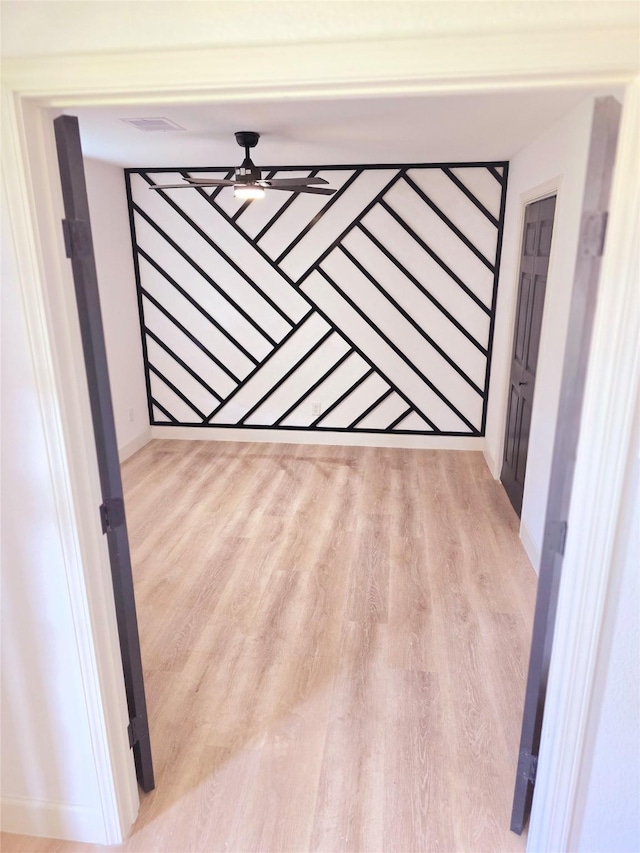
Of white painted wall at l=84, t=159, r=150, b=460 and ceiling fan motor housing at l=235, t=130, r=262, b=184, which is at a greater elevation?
ceiling fan motor housing at l=235, t=130, r=262, b=184

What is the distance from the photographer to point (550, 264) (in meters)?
3.21

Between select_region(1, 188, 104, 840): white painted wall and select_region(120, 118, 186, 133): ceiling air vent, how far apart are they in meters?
1.97

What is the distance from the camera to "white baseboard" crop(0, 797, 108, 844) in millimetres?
1869

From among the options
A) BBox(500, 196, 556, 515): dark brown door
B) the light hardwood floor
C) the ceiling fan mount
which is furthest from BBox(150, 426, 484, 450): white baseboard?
the ceiling fan mount

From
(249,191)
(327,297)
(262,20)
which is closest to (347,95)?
(262,20)

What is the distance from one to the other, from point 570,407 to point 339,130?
8.59 ft

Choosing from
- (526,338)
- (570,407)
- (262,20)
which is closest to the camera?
(262,20)

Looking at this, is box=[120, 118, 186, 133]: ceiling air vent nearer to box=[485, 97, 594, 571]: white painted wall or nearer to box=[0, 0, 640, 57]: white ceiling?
box=[0, 0, 640, 57]: white ceiling

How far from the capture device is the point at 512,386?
14.1ft

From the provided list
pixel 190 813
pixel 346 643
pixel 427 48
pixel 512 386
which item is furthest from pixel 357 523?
pixel 427 48

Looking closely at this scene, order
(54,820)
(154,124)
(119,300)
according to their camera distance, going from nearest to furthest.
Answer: (54,820)
(154,124)
(119,300)

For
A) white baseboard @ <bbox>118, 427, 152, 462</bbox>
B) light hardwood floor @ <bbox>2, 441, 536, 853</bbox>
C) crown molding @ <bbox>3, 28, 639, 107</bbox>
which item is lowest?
light hardwood floor @ <bbox>2, 441, 536, 853</bbox>

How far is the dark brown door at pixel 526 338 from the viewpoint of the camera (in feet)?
11.5

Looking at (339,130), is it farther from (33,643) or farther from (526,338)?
(33,643)
